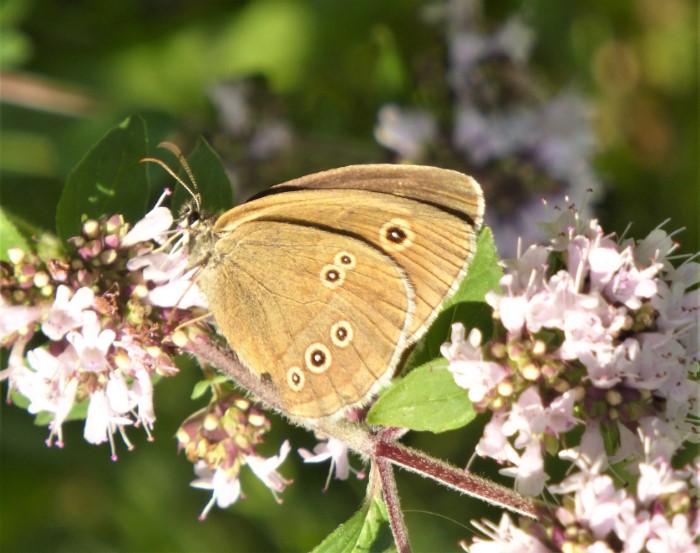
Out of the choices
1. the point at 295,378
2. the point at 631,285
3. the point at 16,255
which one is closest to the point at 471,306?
the point at 631,285

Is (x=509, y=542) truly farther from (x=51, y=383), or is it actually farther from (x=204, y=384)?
(x=51, y=383)

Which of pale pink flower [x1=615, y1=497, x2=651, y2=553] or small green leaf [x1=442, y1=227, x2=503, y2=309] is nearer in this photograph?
pale pink flower [x1=615, y1=497, x2=651, y2=553]

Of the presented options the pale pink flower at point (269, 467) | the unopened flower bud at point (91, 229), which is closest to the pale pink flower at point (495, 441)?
the pale pink flower at point (269, 467)

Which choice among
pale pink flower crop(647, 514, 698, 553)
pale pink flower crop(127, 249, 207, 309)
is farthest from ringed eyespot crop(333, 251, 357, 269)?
pale pink flower crop(647, 514, 698, 553)

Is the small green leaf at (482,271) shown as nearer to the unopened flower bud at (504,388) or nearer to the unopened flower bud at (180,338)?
the unopened flower bud at (504,388)

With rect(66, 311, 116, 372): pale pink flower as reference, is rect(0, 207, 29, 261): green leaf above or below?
above

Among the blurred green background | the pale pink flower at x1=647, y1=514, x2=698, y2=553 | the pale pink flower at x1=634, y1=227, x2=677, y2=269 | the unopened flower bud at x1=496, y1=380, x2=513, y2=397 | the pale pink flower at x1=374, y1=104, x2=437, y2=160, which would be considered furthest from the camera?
the blurred green background

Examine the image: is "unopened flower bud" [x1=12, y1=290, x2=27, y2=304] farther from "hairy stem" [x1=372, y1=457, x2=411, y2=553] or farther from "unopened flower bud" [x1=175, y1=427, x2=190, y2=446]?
"hairy stem" [x1=372, y1=457, x2=411, y2=553]
